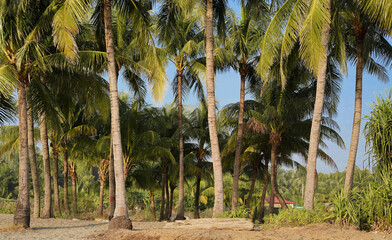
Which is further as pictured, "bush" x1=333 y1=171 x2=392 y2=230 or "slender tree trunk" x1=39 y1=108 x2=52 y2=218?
"slender tree trunk" x1=39 y1=108 x2=52 y2=218

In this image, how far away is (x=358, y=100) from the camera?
1444cm

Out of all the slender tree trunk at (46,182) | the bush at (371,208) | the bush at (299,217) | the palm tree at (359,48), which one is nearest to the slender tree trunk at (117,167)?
the bush at (299,217)

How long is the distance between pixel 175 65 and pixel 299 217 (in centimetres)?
1241

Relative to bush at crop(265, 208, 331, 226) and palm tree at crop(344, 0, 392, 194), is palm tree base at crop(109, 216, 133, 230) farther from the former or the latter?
palm tree at crop(344, 0, 392, 194)

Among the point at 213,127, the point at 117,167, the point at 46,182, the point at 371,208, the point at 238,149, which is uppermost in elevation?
the point at 213,127

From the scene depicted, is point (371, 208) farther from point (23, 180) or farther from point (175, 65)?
point (175, 65)

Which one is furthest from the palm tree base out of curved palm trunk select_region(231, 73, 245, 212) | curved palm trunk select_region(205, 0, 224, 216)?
curved palm trunk select_region(231, 73, 245, 212)

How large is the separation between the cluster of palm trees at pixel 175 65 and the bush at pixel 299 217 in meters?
1.09

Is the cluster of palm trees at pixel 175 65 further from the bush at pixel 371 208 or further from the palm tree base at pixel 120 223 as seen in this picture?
the bush at pixel 371 208

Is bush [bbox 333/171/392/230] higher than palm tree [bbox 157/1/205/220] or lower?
lower

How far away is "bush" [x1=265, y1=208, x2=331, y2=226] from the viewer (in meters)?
10.3

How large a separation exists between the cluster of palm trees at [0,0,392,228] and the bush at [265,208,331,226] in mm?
1088

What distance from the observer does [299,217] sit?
10.6 m

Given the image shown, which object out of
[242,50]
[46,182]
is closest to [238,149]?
[242,50]
